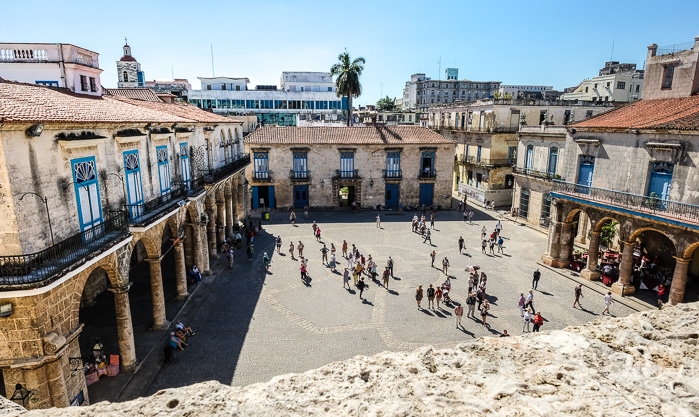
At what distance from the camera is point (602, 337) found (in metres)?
6.14

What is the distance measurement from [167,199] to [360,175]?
77.1ft

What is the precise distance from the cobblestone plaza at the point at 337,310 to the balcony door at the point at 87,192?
19.5 feet

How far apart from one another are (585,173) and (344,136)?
22.4 meters

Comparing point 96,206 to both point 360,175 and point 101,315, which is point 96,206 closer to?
point 101,315

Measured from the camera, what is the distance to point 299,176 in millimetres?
39188

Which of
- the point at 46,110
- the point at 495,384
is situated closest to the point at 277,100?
the point at 46,110

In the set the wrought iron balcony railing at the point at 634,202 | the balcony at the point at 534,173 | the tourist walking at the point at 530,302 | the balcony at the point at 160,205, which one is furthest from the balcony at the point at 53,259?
the balcony at the point at 534,173

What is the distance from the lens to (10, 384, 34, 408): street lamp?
1003 centimetres

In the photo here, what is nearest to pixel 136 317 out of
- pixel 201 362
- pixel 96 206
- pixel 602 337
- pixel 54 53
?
pixel 201 362

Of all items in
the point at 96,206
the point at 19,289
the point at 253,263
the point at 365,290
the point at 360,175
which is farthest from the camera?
the point at 360,175

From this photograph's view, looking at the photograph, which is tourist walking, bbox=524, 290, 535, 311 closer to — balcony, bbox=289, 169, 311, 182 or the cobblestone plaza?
the cobblestone plaza

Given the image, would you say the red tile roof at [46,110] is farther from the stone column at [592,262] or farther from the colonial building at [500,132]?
the colonial building at [500,132]

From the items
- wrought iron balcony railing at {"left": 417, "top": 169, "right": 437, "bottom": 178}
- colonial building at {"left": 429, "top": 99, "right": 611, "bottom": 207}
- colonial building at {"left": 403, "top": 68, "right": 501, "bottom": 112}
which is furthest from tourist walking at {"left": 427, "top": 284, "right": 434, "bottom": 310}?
colonial building at {"left": 403, "top": 68, "right": 501, "bottom": 112}

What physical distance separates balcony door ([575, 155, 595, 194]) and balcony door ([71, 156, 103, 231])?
2354cm
